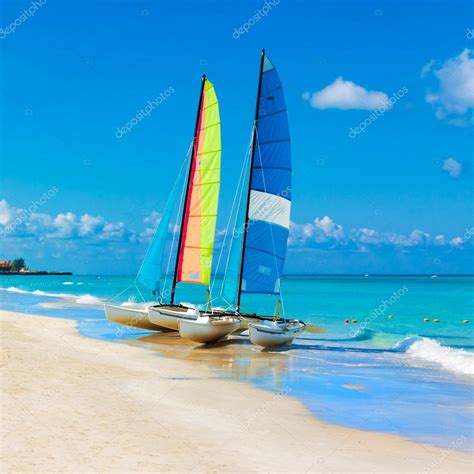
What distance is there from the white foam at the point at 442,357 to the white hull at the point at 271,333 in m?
4.26

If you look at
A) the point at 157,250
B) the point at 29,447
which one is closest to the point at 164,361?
the point at 157,250

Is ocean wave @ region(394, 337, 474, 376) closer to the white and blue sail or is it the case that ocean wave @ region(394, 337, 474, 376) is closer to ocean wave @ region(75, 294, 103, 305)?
the white and blue sail

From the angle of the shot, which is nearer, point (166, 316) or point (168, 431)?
point (168, 431)

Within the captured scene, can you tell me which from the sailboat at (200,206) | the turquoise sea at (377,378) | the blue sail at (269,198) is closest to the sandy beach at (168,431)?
the turquoise sea at (377,378)

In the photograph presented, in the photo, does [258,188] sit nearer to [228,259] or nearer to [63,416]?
[228,259]

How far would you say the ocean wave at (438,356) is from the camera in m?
17.3

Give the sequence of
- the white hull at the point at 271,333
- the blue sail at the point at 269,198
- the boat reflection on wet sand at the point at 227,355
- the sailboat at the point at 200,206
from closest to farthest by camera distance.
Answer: the boat reflection on wet sand at the point at 227,355 < the white hull at the point at 271,333 < the blue sail at the point at 269,198 < the sailboat at the point at 200,206

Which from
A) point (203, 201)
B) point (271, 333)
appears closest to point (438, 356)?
point (271, 333)

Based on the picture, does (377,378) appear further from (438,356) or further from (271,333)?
(438,356)

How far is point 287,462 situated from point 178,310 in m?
14.4

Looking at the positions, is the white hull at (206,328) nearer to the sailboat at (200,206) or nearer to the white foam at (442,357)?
the sailboat at (200,206)

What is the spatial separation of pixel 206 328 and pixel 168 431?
10.3 meters

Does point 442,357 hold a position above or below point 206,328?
below

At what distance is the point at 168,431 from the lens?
911 centimetres
